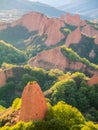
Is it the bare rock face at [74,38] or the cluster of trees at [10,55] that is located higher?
the bare rock face at [74,38]

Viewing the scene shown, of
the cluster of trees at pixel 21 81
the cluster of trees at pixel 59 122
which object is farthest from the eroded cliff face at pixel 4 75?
the cluster of trees at pixel 59 122

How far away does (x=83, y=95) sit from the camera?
70.8 metres

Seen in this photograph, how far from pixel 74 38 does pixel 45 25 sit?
19366 mm

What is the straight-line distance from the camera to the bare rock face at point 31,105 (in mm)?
46219

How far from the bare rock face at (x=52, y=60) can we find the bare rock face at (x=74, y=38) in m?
15.7

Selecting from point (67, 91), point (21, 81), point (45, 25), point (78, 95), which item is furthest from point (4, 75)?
point (45, 25)

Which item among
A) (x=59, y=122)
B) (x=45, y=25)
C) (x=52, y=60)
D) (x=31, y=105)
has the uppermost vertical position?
(x=31, y=105)

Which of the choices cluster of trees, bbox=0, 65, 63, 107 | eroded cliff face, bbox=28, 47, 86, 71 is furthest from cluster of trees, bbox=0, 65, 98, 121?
eroded cliff face, bbox=28, 47, 86, 71

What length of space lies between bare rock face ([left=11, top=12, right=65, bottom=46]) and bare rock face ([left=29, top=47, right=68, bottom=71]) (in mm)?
24402

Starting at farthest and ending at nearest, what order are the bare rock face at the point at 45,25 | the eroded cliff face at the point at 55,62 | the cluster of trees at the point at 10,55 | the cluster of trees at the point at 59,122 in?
the bare rock face at the point at 45,25 < the cluster of trees at the point at 10,55 < the eroded cliff face at the point at 55,62 < the cluster of trees at the point at 59,122

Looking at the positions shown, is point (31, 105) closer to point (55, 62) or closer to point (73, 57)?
point (73, 57)

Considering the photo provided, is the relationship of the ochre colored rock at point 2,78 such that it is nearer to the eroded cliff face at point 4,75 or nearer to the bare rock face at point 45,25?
the eroded cliff face at point 4,75

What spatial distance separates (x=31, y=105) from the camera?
4641 centimetres

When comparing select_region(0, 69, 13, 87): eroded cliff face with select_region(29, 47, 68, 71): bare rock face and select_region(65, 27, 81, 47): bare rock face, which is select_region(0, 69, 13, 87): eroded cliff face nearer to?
select_region(29, 47, 68, 71): bare rock face
